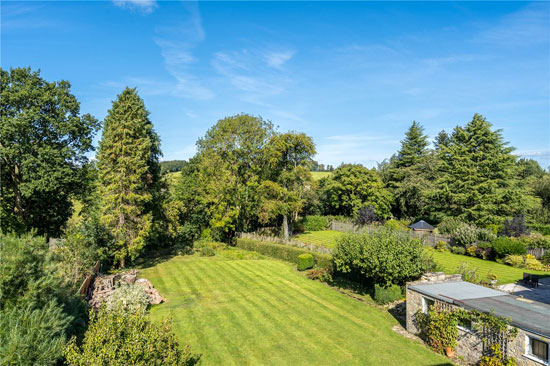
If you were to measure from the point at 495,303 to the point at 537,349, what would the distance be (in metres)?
2.68

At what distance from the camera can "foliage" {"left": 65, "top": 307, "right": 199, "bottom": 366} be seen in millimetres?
7523

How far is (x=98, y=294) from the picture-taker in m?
17.8

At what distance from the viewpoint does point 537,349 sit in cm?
944

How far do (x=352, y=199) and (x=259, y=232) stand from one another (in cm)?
1867

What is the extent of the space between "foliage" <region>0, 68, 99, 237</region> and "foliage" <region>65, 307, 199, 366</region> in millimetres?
23395

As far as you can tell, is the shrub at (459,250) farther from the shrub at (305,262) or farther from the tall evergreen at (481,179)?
the shrub at (305,262)

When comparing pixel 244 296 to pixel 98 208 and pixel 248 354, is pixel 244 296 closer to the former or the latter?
pixel 248 354

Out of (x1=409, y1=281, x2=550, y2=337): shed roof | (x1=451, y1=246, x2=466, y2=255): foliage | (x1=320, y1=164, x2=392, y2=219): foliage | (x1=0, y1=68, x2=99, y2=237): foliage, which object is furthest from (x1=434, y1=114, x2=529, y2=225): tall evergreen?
(x1=0, y1=68, x2=99, y2=237): foliage

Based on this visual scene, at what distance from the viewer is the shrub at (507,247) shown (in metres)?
24.7

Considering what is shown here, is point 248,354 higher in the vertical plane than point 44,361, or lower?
lower

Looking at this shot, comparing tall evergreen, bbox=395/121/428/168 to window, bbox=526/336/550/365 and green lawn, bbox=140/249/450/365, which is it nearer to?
green lawn, bbox=140/249/450/365

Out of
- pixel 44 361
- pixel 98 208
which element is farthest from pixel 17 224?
pixel 44 361

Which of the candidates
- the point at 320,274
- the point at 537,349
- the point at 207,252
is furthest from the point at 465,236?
the point at 207,252

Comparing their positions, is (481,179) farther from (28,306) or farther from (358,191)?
(28,306)
